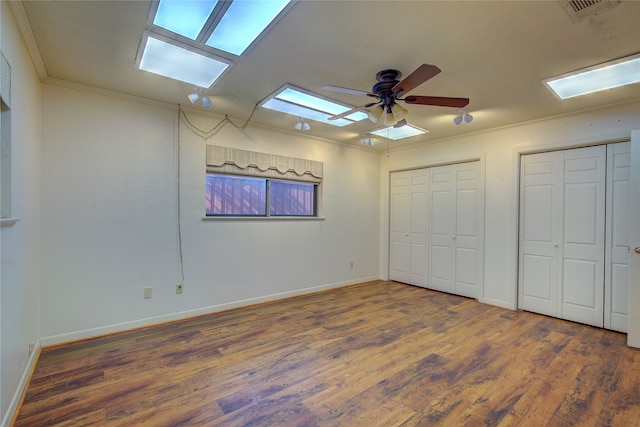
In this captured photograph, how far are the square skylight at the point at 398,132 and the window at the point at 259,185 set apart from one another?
3.57 ft

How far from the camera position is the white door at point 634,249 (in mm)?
→ 2773

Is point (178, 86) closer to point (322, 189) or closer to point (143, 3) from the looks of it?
point (143, 3)

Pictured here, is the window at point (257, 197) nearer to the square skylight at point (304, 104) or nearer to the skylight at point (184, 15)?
the square skylight at point (304, 104)

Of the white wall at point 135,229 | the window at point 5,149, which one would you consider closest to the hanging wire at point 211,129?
the white wall at point 135,229

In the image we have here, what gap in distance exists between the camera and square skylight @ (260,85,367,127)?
117 inches

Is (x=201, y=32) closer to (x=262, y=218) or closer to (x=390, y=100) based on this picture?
(x=390, y=100)

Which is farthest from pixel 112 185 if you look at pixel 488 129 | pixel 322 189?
pixel 488 129

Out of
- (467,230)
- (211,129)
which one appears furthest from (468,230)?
(211,129)

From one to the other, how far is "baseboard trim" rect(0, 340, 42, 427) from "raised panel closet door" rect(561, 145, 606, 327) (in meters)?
5.15

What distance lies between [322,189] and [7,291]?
3.67m

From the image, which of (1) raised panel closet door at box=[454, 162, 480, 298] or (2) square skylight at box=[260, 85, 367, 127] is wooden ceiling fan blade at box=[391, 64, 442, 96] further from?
(1) raised panel closet door at box=[454, 162, 480, 298]

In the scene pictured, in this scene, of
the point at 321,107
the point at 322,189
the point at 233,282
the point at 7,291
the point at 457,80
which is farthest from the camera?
the point at 322,189

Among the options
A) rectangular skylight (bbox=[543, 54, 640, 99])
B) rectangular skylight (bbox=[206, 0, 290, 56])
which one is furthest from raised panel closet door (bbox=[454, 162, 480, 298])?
rectangular skylight (bbox=[206, 0, 290, 56])

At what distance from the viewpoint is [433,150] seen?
15.6 feet
